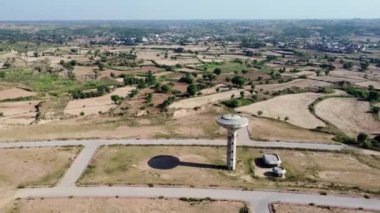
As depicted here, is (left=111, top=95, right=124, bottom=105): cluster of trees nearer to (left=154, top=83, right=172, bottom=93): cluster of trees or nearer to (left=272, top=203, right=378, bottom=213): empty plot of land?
(left=154, top=83, right=172, bottom=93): cluster of trees

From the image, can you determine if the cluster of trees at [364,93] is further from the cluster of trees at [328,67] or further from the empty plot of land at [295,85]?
the cluster of trees at [328,67]

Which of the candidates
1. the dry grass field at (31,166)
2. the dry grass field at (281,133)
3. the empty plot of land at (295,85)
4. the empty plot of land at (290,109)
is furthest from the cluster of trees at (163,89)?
the dry grass field at (31,166)

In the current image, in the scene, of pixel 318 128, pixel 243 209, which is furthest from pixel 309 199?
pixel 318 128

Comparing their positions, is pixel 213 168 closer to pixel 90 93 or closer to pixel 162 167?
pixel 162 167

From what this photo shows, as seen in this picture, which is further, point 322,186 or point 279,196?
point 322,186

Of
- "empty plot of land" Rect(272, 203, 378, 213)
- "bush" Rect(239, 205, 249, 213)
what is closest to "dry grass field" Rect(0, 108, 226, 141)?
"bush" Rect(239, 205, 249, 213)

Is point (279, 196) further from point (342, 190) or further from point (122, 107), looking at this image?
point (122, 107)

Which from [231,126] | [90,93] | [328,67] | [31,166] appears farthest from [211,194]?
[328,67]

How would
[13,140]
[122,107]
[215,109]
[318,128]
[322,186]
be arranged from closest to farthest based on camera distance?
[322,186], [13,140], [318,128], [215,109], [122,107]

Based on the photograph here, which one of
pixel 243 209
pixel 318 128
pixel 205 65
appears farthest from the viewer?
pixel 205 65
